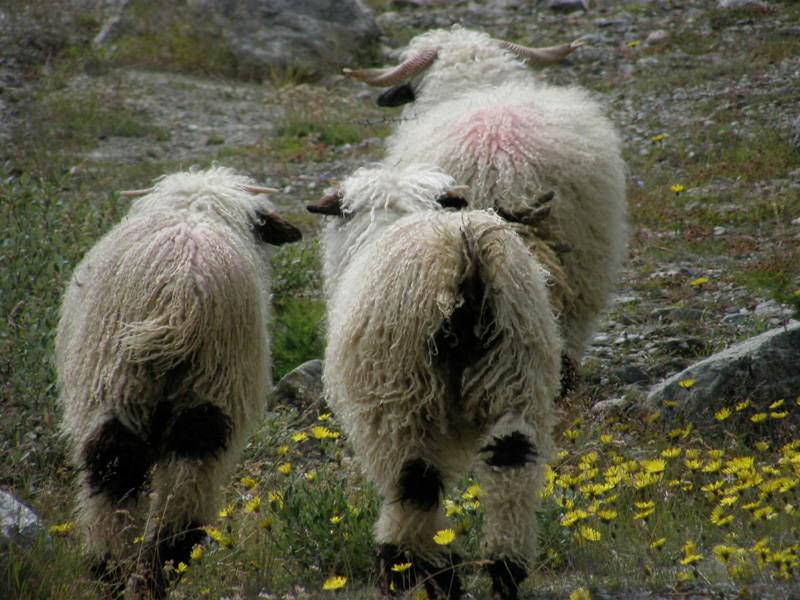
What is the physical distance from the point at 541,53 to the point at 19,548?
225 inches

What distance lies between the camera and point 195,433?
3338 mm

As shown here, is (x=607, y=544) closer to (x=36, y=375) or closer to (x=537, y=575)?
(x=537, y=575)

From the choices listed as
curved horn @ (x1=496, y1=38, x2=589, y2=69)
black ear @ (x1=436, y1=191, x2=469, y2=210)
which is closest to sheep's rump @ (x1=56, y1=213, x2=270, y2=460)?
black ear @ (x1=436, y1=191, x2=469, y2=210)

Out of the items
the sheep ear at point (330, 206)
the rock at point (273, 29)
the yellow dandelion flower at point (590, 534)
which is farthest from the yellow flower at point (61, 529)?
the rock at point (273, 29)

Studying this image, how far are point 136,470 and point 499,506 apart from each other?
5.12 ft

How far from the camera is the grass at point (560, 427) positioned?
3195 millimetres

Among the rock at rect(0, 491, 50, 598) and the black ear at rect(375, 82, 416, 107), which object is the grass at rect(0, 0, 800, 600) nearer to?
the rock at rect(0, 491, 50, 598)

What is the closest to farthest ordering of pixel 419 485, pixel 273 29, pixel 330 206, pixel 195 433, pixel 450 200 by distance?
pixel 419 485, pixel 195 433, pixel 450 200, pixel 330 206, pixel 273 29

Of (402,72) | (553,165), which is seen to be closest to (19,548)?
(553,165)

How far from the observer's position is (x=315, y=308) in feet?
20.6

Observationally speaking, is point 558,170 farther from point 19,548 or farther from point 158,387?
point 19,548

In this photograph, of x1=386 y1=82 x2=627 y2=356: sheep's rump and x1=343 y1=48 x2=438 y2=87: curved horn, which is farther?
x1=343 y1=48 x2=438 y2=87: curved horn

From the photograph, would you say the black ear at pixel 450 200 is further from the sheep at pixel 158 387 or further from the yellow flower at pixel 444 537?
the yellow flower at pixel 444 537

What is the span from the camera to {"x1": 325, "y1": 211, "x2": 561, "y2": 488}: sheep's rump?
3021 mm
